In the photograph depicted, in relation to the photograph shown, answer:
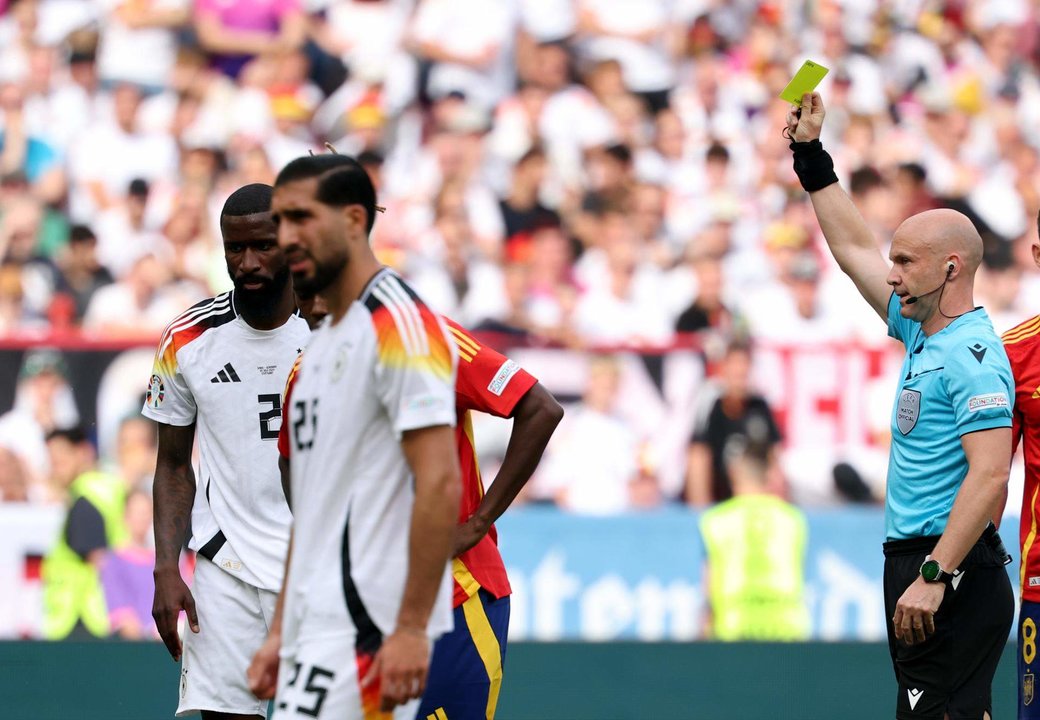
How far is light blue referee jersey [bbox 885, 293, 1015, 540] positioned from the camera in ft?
15.4

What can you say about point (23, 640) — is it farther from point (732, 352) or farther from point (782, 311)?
point (782, 311)

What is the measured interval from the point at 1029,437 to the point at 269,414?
8.19 ft

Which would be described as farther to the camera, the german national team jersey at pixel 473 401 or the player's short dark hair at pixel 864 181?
the player's short dark hair at pixel 864 181

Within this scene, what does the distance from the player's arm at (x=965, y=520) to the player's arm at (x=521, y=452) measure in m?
1.20

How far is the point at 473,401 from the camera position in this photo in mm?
4551

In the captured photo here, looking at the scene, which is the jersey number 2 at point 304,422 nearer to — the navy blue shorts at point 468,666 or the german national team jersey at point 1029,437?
the navy blue shorts at point 468,666

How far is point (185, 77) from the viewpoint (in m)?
13.4

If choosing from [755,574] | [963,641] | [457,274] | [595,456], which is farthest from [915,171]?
[963,641]

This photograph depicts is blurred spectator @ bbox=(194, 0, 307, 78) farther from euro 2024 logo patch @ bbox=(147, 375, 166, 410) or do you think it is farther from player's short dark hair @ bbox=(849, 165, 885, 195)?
euro 2024 logo patch @ bbox=(147, 375, 166, 410)

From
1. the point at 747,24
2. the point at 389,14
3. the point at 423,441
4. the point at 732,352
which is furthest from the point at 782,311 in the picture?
the point at 423,441

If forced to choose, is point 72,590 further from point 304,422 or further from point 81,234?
point 304,422

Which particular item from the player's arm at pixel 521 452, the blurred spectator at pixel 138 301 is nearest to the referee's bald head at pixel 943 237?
the player's arm at pixel 521 452

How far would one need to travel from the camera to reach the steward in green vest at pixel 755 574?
966 centimetres

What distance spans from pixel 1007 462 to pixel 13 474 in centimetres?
739
